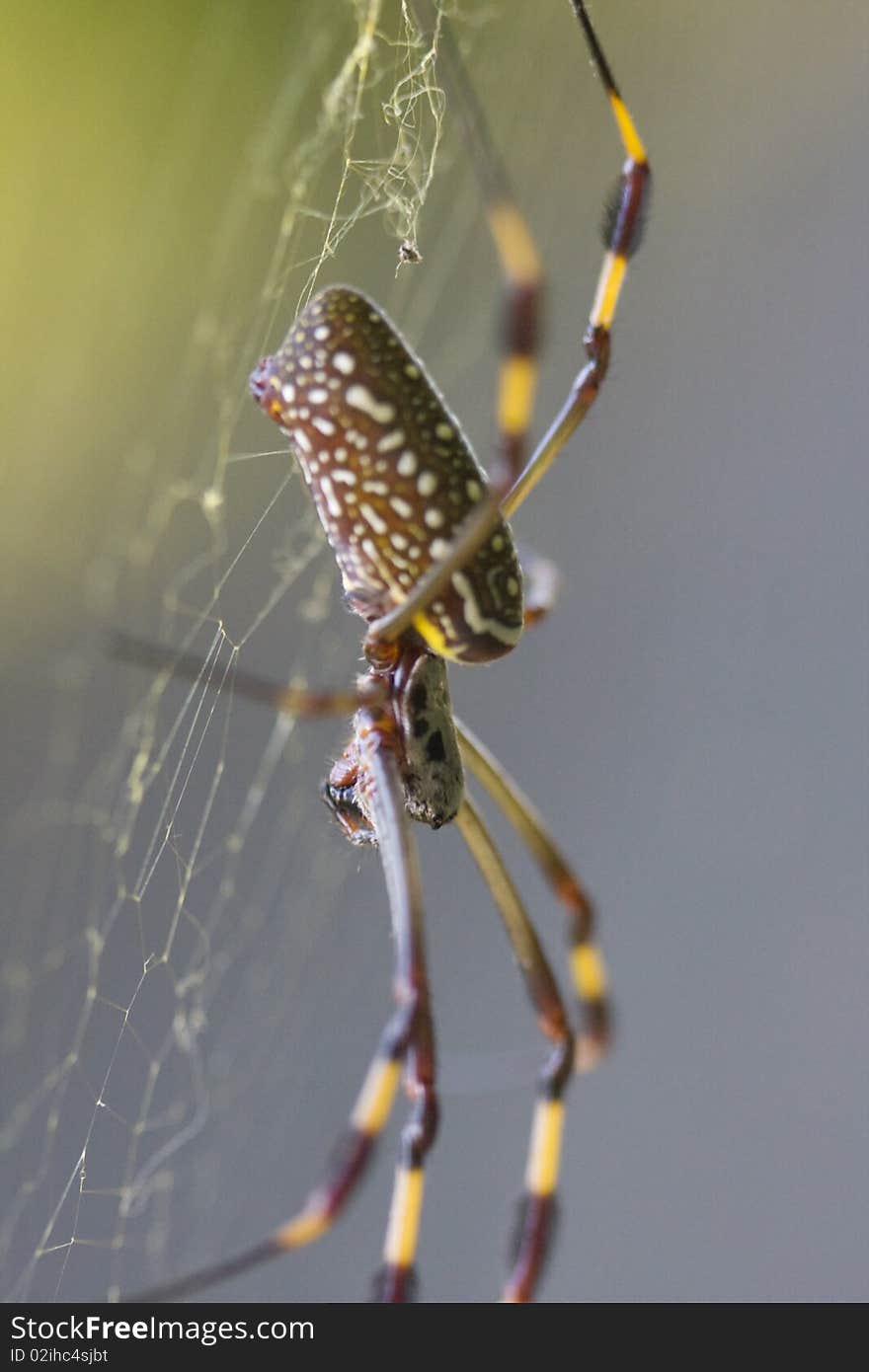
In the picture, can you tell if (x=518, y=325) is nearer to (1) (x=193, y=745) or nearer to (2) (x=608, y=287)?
(2) (x=608, y=287)

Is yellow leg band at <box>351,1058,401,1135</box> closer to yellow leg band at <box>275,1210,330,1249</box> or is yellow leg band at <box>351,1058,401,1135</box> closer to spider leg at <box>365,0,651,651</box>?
yellow leg band at <box>275,1210,330,1249</box>

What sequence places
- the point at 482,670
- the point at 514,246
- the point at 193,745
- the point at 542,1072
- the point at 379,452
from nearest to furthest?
1. the point at 514,246
2. the point at 379,452
3. the point at 193,745
4. the point at 542,1072
5. the point at 482,670

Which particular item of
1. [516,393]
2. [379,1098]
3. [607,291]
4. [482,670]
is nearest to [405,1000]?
[379,1098]

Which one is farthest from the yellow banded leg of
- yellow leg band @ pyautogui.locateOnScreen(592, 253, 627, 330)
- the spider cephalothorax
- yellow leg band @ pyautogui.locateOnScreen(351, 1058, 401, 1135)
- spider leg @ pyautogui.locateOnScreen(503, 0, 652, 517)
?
yellow leg band @ pyautogui.locateOnScreen(592, 253, 627, 330)

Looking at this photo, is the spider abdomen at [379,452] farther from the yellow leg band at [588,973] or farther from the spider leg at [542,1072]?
the yellow leg band at [588,973]
